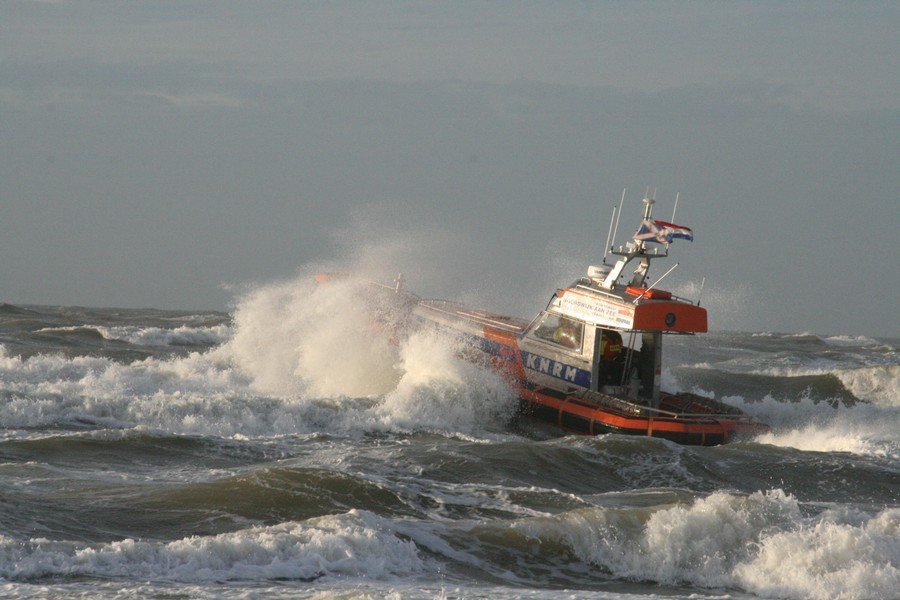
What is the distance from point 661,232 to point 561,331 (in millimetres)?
2006

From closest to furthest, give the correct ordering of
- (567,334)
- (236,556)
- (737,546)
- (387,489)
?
(236,556), (737,546), (387,489), (567,334)

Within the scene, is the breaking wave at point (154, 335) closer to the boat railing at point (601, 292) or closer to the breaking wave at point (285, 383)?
the breaking wave at point (285, 383)

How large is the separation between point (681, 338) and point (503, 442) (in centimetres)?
3320

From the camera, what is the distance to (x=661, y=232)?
53.4 ft

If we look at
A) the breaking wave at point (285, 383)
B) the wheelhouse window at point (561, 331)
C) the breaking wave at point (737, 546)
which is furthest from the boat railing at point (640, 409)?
the breaking wave at point (737, 546)

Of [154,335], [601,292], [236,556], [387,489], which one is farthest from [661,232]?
[154,335]

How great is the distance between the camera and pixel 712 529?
32.8ft

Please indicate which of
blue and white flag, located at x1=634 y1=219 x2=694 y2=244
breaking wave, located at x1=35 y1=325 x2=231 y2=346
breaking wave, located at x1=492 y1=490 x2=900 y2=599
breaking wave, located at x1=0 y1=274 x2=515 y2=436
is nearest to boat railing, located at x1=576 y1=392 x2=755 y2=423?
breaking wave, located at x1=0 y1=274 x2=515 y2=436

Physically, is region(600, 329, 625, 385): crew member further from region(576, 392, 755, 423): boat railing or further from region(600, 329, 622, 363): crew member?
region(576, 392, 755, 423): boat railing

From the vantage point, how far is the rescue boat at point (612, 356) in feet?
51.4

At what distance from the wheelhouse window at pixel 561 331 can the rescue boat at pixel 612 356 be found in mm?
14

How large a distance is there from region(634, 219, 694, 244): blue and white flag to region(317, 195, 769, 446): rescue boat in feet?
0.05

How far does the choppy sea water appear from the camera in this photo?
A: 339 inches

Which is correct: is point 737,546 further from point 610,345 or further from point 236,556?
point 610,345
